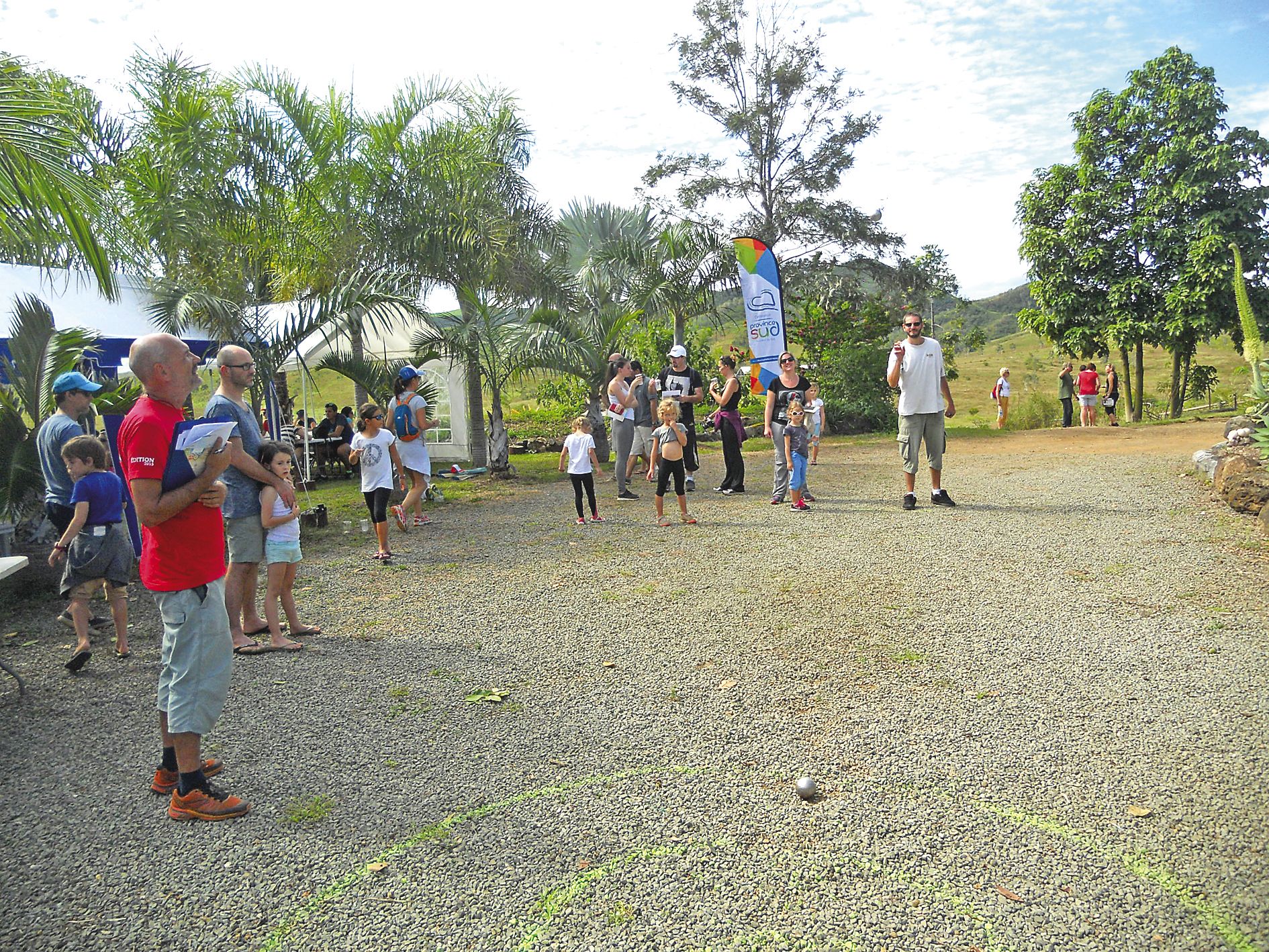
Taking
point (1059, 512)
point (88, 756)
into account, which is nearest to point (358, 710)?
point (88, 756)

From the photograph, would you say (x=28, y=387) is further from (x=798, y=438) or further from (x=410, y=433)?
(x=798, y=438)

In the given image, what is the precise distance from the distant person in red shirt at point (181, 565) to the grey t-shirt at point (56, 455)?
3.65m

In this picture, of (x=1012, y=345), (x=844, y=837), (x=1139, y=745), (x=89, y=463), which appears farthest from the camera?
(x=1012, y=345)

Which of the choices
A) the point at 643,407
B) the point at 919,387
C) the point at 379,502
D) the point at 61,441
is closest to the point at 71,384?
the point at 61,441

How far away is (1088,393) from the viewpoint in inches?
789

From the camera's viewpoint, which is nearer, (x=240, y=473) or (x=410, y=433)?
(x=240, y=473)

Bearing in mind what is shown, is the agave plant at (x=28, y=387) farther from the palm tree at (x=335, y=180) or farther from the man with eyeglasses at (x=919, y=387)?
the man with eyeglasses at (x=919, y=387)

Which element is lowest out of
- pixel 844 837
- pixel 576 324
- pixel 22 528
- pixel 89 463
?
pixel 844 837

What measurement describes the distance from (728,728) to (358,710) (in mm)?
Answer: 2052

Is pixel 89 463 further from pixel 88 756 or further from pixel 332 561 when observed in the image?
pixel 332 561

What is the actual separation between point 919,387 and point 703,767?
21.3 feet

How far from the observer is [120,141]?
40.8 feet

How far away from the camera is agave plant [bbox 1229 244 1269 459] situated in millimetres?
7285

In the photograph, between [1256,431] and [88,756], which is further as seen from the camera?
[1256,431]
